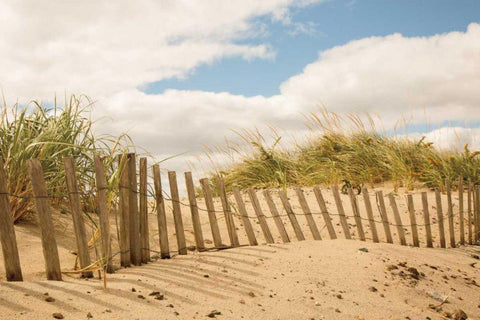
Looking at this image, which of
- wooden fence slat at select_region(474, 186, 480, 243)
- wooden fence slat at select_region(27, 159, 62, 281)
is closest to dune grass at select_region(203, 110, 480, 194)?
wooden fence slat at select_region(474, 186, 480, 243)

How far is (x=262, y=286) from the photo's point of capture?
3.15 meters

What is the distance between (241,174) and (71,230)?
387 cm

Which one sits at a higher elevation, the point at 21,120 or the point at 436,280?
the point at 21,120

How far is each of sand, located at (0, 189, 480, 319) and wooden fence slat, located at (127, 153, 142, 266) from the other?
0.15 m

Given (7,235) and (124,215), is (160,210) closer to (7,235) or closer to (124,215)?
(124,215)

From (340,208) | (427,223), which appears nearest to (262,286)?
(340,208)

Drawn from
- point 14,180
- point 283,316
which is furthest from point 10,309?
point 14,180

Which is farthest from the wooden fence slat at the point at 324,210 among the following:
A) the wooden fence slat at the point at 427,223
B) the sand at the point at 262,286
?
the wooden fence slat at the point at 427,223

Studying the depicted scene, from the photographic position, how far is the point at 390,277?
3607mm

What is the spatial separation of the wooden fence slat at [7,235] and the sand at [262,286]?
0.57 ft

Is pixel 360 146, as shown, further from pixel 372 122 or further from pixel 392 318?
pixel 392 318

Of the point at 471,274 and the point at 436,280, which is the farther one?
the point at 471,274

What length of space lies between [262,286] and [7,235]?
66.1 inches

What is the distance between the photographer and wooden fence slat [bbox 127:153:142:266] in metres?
3.57
